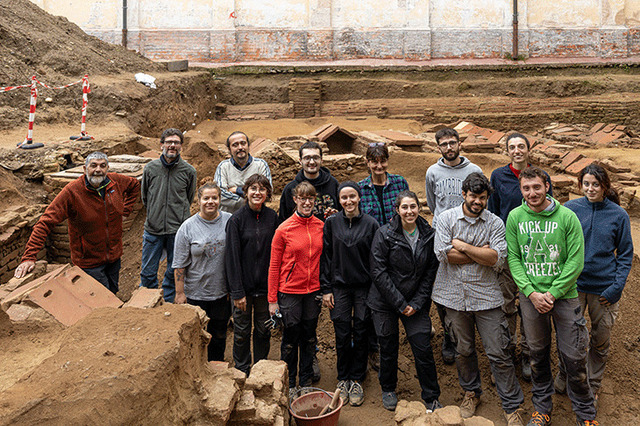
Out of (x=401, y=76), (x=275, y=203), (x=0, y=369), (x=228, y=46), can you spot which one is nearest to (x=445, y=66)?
(x=401, y=76)

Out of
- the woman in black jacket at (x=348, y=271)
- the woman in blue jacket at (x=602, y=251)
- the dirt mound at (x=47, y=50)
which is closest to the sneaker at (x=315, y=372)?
the woman in black jacket at (x=348, y=271)

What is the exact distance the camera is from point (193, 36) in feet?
67.3

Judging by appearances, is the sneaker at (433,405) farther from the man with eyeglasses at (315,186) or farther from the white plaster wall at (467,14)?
the white plaster wall at (467,14)

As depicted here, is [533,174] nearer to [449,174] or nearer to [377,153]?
[449,174]

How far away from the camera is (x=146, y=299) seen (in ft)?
13.3

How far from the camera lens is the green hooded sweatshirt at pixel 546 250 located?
368 centimetres

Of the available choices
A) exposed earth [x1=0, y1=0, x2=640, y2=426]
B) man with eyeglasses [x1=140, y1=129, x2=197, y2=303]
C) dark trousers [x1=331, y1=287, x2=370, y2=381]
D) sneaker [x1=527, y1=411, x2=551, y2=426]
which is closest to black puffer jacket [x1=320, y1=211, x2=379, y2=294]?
dark trousers [x1=331, y1=287, x2=370, y2=381]

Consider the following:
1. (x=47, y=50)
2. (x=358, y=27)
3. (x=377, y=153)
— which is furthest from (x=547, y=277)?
(x=358, y=27)

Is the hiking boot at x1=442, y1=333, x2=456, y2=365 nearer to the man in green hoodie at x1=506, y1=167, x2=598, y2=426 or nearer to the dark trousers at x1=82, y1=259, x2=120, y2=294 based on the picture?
the man in green hoodie at x1=506, y1=167, x2=598, y2=426

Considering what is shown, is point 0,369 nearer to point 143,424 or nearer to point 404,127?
point 143,424

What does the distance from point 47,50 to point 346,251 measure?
11.3 m

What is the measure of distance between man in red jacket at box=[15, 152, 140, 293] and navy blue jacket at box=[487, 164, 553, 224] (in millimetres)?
3590

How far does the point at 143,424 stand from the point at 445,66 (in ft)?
60.2

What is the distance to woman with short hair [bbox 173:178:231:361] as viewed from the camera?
433 cm
